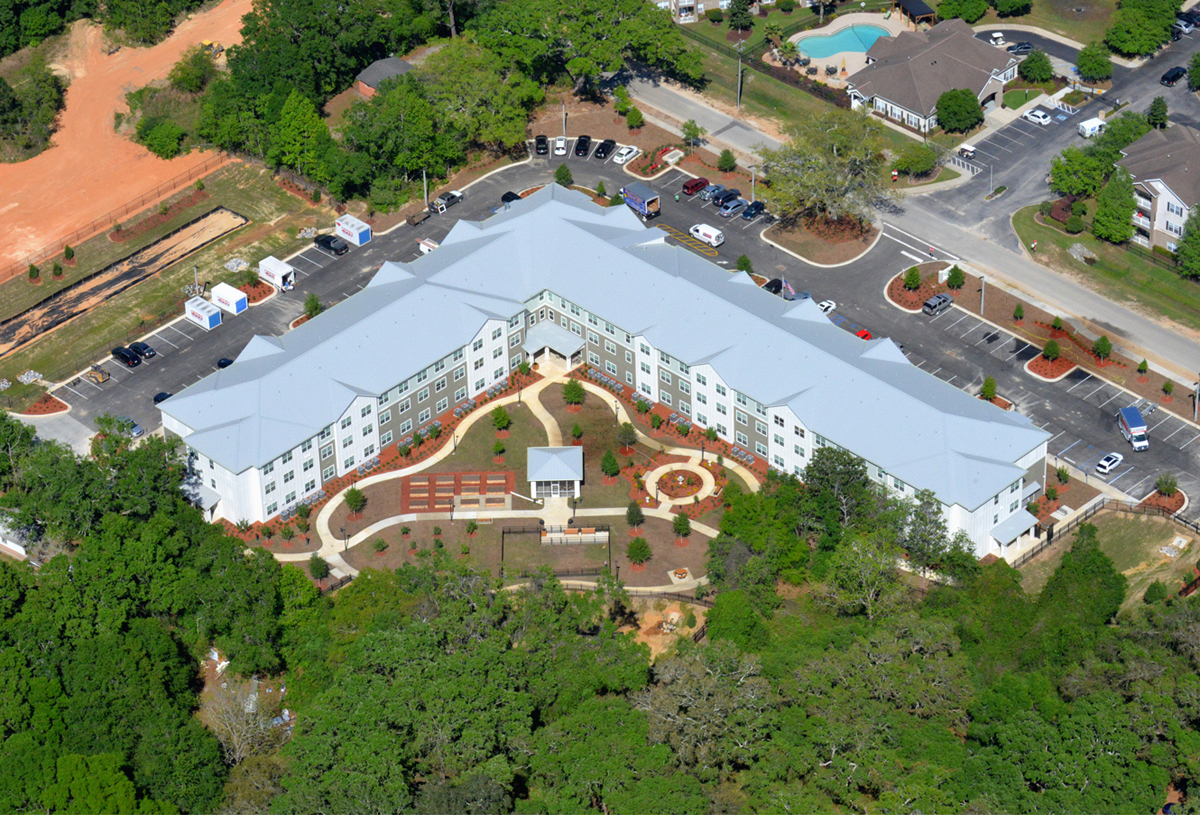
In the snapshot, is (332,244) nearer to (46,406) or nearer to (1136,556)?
(46,406)

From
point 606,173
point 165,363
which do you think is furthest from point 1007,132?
point 165,363

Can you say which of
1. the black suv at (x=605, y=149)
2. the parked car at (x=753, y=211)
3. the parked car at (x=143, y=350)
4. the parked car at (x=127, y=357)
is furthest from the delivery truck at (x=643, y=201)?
the parked car at (x=127, y=357)

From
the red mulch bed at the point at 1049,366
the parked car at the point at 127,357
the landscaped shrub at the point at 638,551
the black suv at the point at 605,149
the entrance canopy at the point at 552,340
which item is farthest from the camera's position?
the black suv at the point at 605,149

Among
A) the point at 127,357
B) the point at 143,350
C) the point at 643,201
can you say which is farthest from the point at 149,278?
the point at 643,201

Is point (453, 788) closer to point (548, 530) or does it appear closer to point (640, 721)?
point (640, 721)

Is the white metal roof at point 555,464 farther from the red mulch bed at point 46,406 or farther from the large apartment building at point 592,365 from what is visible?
the red mulch bed at point 46,406

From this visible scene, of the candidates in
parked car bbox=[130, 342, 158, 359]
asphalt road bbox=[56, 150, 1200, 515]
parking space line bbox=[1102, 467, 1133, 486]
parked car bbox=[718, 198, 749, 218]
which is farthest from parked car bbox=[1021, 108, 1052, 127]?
parked car bbox=[130, 342, 158, 359]
